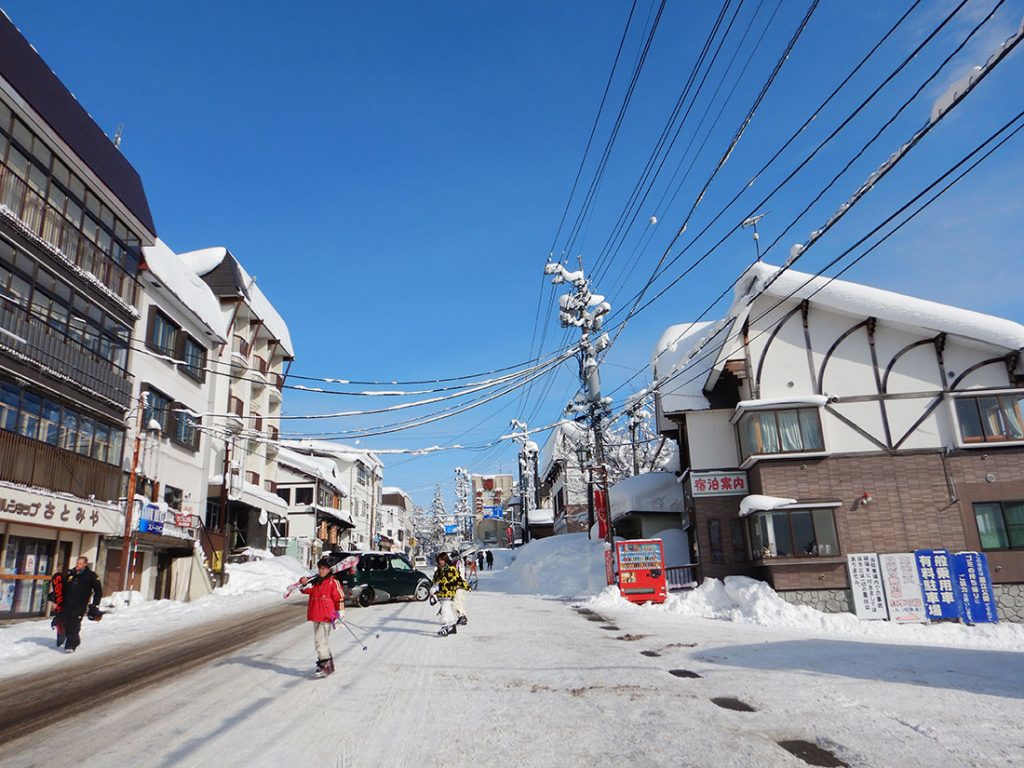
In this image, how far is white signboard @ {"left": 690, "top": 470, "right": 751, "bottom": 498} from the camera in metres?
24.1

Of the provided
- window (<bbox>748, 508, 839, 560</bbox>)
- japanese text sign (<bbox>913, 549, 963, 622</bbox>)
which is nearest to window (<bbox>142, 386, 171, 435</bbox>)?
window (<bbox>748, 508, 839, 560</bbox>)

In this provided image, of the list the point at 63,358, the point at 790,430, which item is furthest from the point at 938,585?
the point at 63,358

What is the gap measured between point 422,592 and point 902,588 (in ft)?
50.4

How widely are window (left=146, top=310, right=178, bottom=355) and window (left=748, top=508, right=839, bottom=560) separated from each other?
2257 centimetres

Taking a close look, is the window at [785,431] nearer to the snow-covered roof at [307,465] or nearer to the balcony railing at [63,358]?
the balcony railing at [63,358]

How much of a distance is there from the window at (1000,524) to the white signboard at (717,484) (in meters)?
7.05

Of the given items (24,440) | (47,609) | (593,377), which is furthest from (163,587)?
(593,377)

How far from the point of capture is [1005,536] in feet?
66.1

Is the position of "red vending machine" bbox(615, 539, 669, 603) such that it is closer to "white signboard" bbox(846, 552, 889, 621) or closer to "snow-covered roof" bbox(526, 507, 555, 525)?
"white signboard" bbox(846, 552, 889, 621)

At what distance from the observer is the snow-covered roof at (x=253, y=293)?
1576 inches

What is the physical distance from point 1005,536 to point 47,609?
28.8 metres

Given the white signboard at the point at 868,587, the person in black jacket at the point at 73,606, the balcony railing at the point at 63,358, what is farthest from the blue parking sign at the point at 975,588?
the balcony railing at the point at 63,358

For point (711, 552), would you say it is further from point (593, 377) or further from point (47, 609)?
point (47, 609)

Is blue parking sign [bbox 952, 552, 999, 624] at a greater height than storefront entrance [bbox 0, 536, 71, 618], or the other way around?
storefront entrance [bbox 0, 536, 71, 618]
